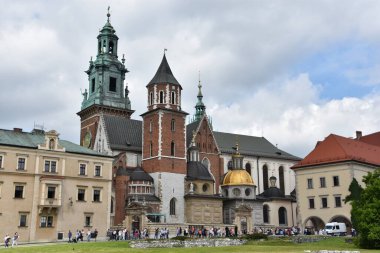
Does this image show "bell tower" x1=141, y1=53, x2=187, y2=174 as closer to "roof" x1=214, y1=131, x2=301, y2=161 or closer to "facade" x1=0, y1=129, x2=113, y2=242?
"facade" x1=0, y1=129, x2=113, y2=242

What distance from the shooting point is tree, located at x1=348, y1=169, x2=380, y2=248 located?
118ft

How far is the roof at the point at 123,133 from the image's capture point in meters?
72.9

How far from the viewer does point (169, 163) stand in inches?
2689

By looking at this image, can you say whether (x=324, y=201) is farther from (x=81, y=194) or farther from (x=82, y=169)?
(x=82, y=169)

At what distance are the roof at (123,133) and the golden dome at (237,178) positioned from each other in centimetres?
1355

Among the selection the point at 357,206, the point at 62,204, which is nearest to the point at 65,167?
the point at 62,204

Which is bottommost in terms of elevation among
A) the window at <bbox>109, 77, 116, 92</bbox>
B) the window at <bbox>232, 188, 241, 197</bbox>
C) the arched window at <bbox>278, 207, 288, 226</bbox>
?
the arched window at <bbox>278, 207, 288, 226</bbox>

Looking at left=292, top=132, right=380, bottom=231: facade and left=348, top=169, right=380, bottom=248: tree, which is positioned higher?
left=292, top=132, right=380, bottom=231: facade

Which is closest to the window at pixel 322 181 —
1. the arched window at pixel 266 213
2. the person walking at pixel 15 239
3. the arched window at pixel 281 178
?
the arched window at pixel 266 213

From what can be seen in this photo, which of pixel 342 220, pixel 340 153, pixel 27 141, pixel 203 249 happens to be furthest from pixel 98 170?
pixel 342 220

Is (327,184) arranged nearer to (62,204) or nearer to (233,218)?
(233,218)

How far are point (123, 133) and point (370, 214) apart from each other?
44.7 meters

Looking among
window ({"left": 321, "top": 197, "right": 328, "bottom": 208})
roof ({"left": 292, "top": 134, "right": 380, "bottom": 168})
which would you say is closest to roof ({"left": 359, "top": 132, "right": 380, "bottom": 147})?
roof ({"left": 292, "top": 134, "right": 380, "bottom": 168})

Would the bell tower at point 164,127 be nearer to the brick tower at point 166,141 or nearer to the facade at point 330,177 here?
the brick tower at point 166,141
